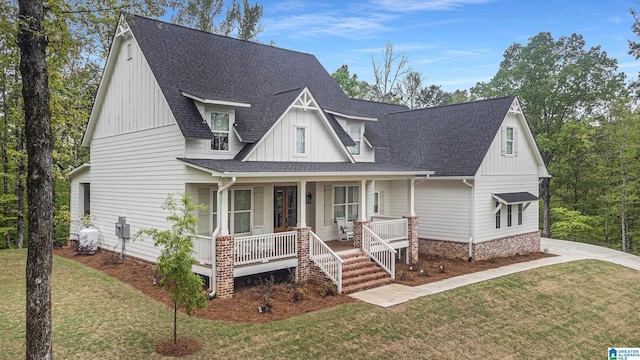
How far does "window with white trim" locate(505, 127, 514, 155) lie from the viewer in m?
20.5

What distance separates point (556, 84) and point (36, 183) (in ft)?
114

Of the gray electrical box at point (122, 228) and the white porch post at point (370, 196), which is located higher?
the white porch post at point (370, 196)

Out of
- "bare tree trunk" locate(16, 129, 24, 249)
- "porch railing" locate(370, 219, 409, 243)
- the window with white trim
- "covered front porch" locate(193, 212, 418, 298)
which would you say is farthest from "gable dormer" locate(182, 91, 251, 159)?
"bare tree trunk" locate(16, 129, 24, 249)

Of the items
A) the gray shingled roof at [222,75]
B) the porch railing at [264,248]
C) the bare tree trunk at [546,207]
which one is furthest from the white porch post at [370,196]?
the bare tree trunk at [546,207]

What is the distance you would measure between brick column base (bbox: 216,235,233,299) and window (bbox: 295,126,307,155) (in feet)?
16.6

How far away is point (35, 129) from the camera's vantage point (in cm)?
A: 719

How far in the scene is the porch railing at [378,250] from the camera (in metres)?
15.2

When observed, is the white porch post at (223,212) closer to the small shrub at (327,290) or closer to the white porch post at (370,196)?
the small shrub at (327,290)

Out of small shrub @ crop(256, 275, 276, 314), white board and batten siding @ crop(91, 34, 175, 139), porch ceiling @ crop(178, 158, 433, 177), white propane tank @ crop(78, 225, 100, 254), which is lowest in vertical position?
small shrub @ crop(256, 275, 276, 314)

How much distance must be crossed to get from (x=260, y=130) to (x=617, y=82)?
98.4 ft

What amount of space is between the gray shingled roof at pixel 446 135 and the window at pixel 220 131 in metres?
9.23

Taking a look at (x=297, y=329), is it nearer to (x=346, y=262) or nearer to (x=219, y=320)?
(x=219, y=320)

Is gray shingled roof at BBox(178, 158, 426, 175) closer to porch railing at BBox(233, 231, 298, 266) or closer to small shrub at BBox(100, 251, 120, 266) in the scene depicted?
porch railing at BBox(233, 231, 298, 266)

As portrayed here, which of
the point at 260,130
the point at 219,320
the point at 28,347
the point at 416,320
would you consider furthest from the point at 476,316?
the point at 28,347
